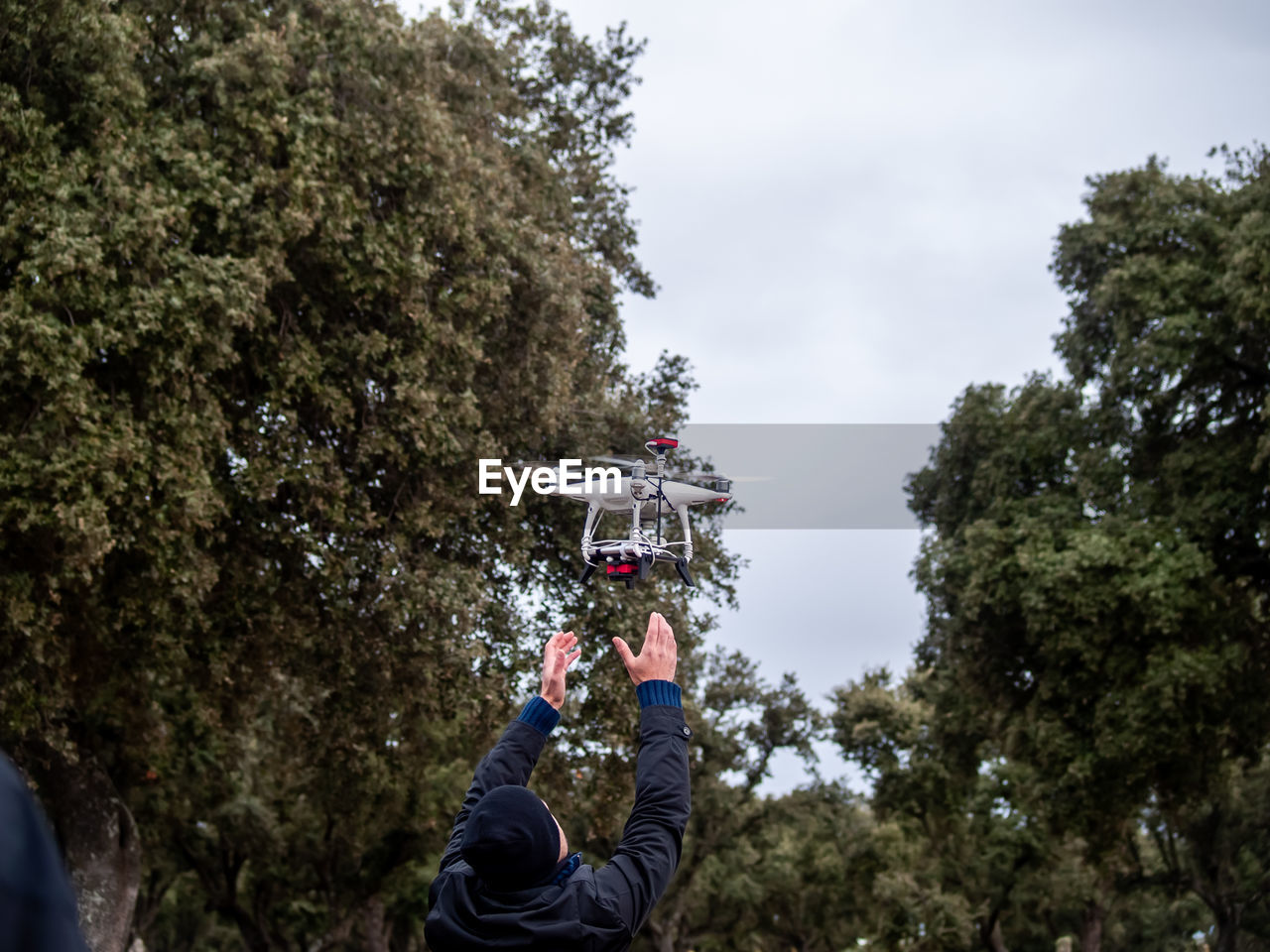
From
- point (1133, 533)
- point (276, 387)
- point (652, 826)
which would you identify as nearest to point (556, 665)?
point (652, 826)

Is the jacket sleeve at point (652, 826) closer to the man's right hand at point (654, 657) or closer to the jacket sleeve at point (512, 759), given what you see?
the man's right hand at point (654, 657)

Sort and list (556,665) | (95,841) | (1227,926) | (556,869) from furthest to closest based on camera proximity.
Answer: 1. (1227,926)
2. (95,841)
3. (556,665)
4. (556,869)

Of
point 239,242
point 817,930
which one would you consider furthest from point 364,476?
point 817,930

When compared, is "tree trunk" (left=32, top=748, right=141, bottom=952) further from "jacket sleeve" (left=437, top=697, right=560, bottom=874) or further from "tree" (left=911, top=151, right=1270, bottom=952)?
"jacket sleeve" (left=437, top=697, right=560, bottom=874)

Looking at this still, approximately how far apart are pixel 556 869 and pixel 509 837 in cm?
20

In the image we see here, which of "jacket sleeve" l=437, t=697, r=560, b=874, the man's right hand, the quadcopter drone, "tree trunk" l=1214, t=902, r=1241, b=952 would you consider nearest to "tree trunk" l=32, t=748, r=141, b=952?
the quadcopter drone

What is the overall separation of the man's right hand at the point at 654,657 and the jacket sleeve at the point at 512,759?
0.99 ft

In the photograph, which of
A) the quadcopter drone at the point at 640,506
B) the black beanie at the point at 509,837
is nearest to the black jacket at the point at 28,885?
the black beanie at the point at 509,837

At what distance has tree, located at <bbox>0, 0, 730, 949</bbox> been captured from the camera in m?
12.0

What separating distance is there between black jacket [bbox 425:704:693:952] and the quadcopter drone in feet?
10.2

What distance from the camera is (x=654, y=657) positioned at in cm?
344

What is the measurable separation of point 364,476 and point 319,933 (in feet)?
86.6

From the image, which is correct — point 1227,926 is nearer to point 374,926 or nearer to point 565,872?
point 374,926

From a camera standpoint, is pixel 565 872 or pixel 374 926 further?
Answer: pixel 374 926
